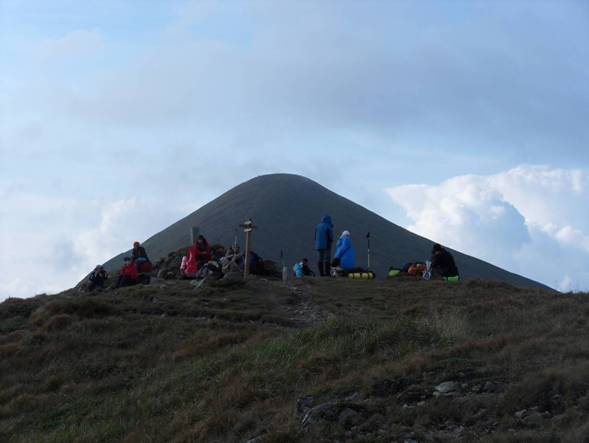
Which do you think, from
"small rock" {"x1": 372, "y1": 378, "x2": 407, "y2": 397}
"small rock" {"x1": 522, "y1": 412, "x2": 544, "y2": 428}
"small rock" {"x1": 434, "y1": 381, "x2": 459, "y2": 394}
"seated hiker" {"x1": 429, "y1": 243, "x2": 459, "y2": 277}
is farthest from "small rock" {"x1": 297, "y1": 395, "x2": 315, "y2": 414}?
"seated hiker" {"x1": 429, "y1": 243, "x2": 459, "y2": 277}

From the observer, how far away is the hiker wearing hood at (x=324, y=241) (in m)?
23.6

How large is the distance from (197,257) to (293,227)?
19.9 m

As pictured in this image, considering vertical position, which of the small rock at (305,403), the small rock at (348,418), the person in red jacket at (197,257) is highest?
the person in red jacket at (197,257)

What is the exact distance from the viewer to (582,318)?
12.6 m

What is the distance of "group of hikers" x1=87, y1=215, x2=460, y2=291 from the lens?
22656mm

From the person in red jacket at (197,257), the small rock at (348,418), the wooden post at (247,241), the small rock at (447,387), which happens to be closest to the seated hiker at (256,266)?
the wooden post at (247,241)

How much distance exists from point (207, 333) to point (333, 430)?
7.86m

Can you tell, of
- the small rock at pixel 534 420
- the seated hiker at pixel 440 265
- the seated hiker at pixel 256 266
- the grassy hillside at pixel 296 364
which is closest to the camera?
the small rock at pixel 534 420

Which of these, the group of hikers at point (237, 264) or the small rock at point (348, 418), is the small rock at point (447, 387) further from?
the group of hikers at point (237, 264)

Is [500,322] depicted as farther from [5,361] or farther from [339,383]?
[5,361]

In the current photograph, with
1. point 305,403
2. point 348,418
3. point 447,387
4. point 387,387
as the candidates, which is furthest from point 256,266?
point 348,418

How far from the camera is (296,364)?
1220 centimetres

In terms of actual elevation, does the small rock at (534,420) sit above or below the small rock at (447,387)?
below

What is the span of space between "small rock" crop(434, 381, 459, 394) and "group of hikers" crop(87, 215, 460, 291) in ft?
40.8
